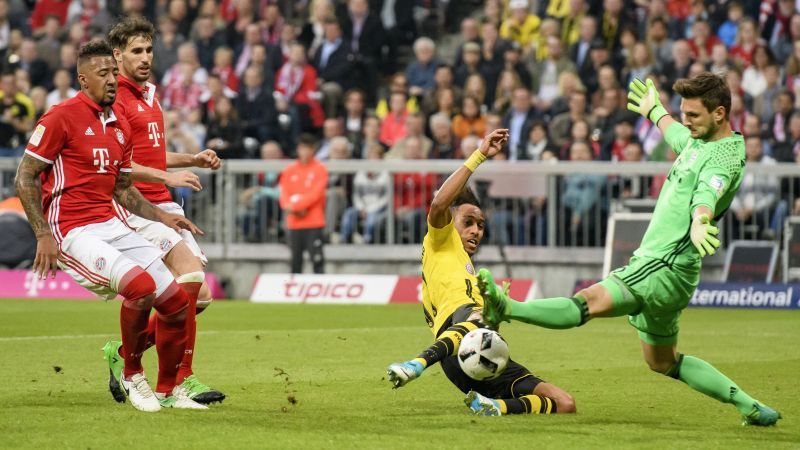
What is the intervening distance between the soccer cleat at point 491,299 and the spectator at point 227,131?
15683mm

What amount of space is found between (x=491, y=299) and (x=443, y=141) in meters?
14.3

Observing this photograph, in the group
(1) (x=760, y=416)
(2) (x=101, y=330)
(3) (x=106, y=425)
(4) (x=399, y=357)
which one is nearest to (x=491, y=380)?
(1) (x=760, y=416)

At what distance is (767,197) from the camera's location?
20766 millimetres

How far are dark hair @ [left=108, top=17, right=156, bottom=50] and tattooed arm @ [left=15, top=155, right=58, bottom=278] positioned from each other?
1.38m

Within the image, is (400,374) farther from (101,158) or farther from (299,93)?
(299,93)

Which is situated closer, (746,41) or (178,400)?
(178,400)

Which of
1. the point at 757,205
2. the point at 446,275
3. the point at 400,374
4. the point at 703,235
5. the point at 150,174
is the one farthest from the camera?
the point at 757,205

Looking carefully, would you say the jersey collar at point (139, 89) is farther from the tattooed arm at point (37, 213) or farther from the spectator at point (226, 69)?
the spectator at point (226, 69)

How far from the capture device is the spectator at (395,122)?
23.2 meters

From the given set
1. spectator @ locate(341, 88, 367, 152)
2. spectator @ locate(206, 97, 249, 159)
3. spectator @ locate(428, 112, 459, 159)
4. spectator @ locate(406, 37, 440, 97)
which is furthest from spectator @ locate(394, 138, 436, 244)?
spectator @ locate(206, 97, 249, 159)

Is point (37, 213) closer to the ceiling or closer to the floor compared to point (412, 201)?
closer to the ceiling

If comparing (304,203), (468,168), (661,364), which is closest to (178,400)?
(468,168)

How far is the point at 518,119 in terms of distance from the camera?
2272 cm

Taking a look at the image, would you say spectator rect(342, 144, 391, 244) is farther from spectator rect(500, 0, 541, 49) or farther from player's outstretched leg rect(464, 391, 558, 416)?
player's outstretched leg rect(464, 391, 558, 416)
